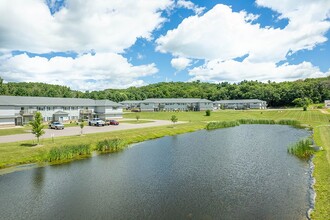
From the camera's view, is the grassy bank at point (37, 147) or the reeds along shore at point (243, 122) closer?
the grassy bank at point (37, 147)

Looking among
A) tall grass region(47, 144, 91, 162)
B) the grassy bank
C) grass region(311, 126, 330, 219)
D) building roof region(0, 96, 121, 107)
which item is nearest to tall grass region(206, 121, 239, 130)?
the grassy bank

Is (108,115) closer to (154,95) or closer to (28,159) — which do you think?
(28,159)

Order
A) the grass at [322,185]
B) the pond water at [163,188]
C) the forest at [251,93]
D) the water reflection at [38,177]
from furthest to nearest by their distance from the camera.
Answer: the forest at [251,93] < the water reflection at [38,177] < the pond water at [163,188] < the grass at [322,185]

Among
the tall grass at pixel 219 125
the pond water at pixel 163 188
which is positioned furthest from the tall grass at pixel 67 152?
the tall grass at pixel 219 125

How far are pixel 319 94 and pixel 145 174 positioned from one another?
149056mm

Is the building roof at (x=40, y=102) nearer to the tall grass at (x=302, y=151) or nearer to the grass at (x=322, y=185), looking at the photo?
the tall grass at (x=302, y=151)

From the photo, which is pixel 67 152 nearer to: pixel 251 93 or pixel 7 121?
pixel 7 121

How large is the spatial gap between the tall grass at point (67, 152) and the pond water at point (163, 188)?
9.02 feet

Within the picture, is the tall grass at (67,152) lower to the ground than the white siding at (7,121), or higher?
lower

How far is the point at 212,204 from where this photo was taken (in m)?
17.9

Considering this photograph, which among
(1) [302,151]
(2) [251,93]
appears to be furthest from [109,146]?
(2) [251,93]

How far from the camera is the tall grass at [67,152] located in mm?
32125

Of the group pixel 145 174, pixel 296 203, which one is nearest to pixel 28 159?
pixel 145 174

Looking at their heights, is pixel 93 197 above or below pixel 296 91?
below
